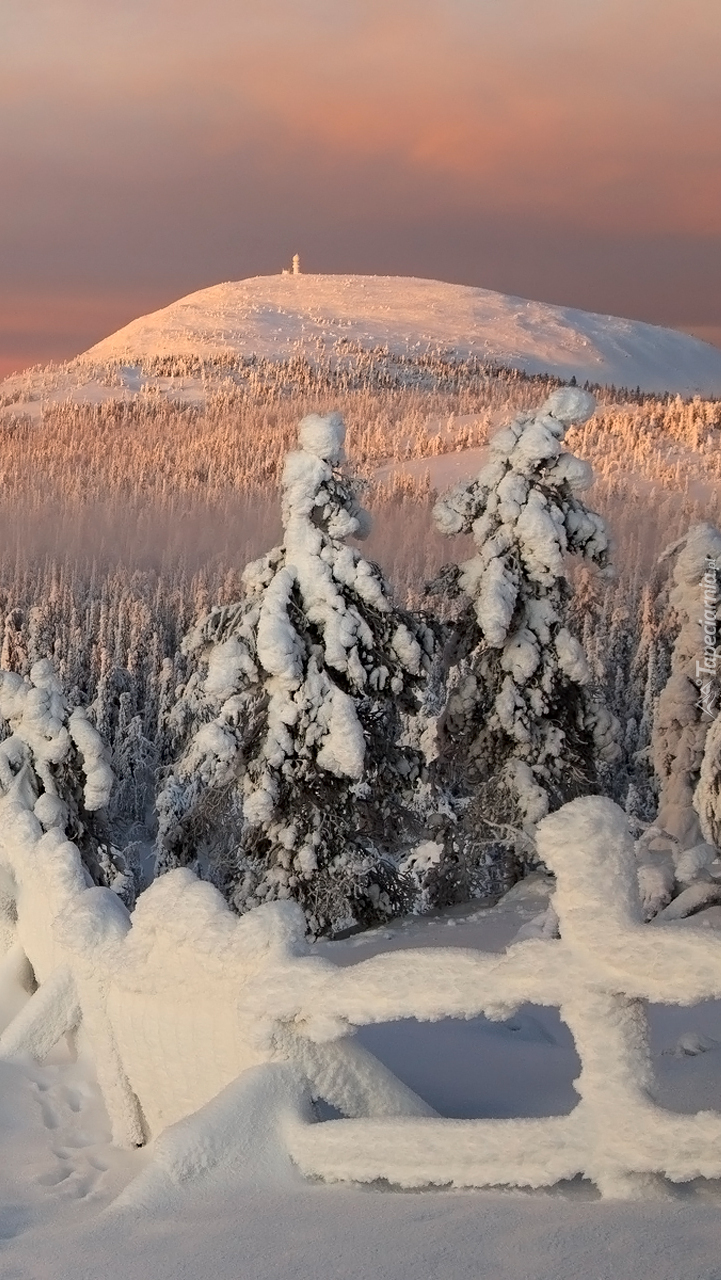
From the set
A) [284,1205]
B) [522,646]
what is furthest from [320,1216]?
[522,646]

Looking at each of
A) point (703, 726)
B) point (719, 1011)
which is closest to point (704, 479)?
point (703, 726)

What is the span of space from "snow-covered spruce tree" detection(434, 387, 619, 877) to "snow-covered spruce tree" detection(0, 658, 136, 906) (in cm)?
644

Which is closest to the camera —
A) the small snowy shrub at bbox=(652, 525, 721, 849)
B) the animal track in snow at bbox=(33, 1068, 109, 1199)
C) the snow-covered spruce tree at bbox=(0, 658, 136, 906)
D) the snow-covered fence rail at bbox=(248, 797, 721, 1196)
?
the snow-covered fence rail at bbox=(248, 797, 721, 1196)

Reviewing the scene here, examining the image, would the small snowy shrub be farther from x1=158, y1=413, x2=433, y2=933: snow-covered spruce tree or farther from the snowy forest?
x1=158, y1=413, x2=433, y2=933: snow-covered spruce tree

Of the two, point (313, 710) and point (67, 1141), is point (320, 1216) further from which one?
point (313, 710)

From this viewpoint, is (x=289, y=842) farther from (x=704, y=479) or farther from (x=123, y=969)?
(x=704, y=479)

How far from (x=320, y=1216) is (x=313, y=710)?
1414 centimetres

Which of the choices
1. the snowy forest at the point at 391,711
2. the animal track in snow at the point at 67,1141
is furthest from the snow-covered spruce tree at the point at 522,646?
the animal track in snow at the point at 67,1141

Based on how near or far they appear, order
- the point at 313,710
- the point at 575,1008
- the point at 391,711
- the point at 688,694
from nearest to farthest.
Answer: the point at 575,1008 → the point at 313,710 → the point at 391,711 → the point at 688,694

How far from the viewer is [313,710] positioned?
18375mm

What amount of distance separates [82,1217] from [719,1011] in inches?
209

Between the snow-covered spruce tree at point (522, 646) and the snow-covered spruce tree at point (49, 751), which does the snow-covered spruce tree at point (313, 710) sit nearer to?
the snow-covered spruce tree at point (49, 751)

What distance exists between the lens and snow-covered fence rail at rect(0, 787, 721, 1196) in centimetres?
405

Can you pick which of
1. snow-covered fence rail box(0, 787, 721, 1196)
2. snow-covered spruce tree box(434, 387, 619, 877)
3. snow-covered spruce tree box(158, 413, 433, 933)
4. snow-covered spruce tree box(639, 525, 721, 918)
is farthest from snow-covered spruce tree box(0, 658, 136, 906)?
snow-covered fence rail box(0, 787, 721, 1196)
